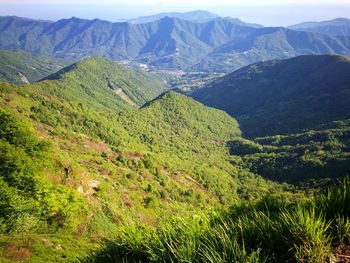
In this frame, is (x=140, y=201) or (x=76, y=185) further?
(x=140, y=201)

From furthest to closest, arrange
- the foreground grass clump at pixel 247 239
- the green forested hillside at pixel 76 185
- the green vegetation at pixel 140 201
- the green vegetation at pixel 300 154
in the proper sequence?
the green vegetation at pixel 300 154, the green forested hillside at pixel 76 185, the green vegetation at pixel 140 201, the foreground grass clump at pixel 247 239

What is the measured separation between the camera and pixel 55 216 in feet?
114

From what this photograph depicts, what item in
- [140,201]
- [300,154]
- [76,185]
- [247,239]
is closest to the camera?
[247,239]

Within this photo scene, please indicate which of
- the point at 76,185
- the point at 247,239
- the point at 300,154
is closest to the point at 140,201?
the point at 76,185

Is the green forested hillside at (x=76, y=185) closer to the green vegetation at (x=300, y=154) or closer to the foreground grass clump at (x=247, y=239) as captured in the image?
the foreground grass clump at (x=247, y=239)

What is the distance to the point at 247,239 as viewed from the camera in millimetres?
5984

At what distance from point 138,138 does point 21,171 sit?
380ft

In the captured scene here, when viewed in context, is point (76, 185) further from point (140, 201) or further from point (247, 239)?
point (247, 239)

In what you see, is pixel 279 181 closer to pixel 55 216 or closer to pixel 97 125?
pixel 97 125

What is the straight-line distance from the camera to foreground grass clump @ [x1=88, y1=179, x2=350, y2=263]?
5.30 meters

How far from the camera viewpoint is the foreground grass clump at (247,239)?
17.4 ft

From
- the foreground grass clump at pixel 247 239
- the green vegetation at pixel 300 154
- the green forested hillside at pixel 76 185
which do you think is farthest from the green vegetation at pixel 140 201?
the green vegetation at pixel 300 154

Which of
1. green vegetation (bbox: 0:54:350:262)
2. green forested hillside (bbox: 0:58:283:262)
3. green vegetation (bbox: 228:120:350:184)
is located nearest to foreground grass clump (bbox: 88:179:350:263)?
green vegetation (bbox: 0:54:350:262)

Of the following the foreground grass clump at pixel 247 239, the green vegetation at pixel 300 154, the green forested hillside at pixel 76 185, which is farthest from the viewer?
the green vegetation at pixel 300 154
